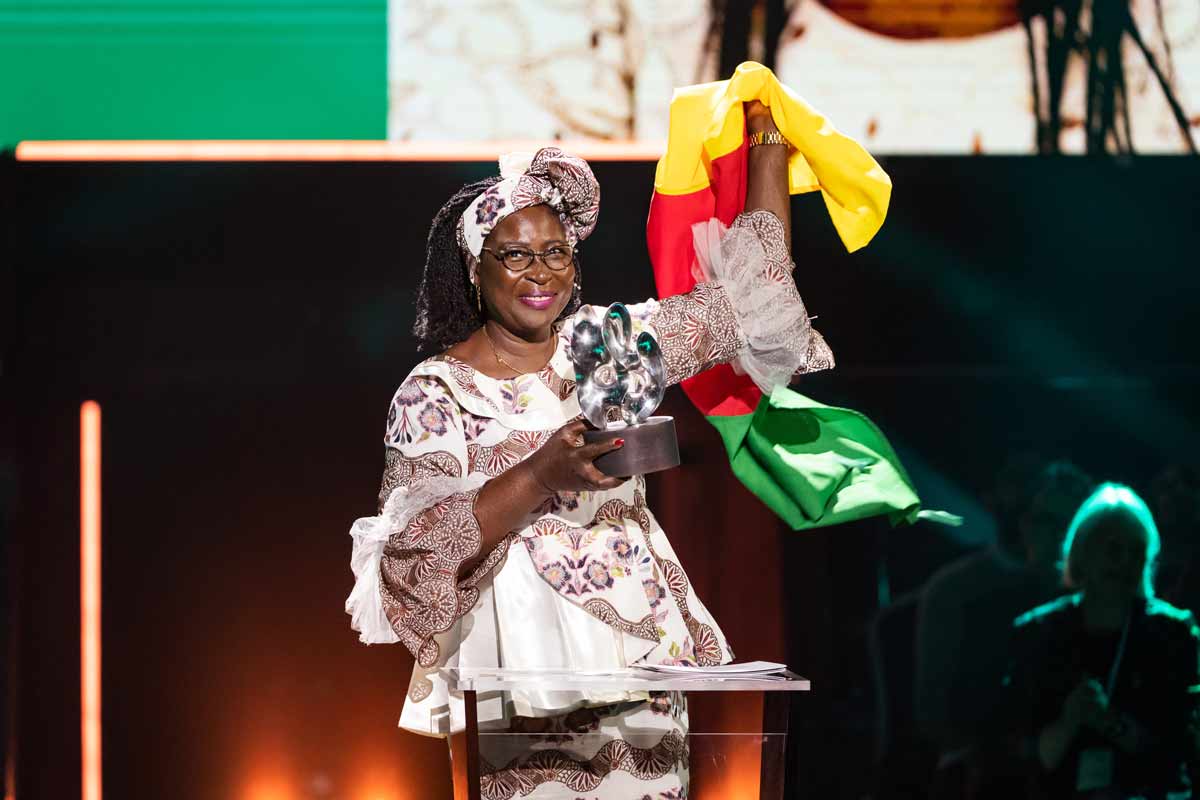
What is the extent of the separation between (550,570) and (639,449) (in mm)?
403

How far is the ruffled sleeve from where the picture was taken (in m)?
2.59

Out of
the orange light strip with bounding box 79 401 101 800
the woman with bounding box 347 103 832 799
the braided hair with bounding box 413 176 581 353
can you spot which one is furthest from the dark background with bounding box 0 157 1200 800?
the woman with bounding box 347 103 832 799

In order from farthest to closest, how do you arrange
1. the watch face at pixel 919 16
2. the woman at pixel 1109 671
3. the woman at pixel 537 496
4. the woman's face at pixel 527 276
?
the watch face at pixel 919 16, the woman at pixel 1109 671, the woman's face at pixel 527 276, the woman at pixel 537 496

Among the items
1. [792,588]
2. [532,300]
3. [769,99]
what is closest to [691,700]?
[532,300]

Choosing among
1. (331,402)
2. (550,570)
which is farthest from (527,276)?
(331,402)

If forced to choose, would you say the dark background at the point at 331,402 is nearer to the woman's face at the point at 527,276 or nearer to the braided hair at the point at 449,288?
the braided hair at the point at 449,288

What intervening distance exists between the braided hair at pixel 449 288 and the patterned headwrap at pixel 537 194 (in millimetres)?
69

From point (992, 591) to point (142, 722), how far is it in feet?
8.86

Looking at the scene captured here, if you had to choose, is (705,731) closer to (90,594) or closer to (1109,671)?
(1109,671)

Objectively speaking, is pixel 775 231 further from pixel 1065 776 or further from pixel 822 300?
pixel 1065 776

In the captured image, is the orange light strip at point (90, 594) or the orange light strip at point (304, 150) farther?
the orange light strip at point (90, 594)

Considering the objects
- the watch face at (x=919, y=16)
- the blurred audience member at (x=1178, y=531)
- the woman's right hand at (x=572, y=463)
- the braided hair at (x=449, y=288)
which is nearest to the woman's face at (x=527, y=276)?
the braided hair at (x=449, y=288)

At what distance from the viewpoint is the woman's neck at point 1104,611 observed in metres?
4.62

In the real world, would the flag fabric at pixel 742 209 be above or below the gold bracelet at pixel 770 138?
below
